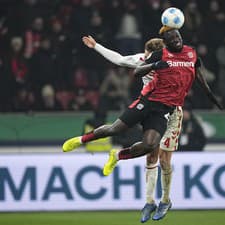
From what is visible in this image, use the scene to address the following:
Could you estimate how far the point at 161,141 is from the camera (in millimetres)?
15500

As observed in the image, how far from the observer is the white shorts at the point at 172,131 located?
15430 millimetres

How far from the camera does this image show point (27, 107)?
23625 millimetres

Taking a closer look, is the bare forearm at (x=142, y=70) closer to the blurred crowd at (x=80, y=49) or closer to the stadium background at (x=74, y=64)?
the stadium background at (x=74, y=64)

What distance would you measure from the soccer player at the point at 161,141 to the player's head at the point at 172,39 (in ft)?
1.02

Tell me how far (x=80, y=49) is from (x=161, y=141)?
892 cm

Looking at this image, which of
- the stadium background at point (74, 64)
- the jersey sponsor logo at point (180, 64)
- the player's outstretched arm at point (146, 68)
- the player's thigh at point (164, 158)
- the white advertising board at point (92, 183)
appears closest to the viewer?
the player's outstretched arm at point (146, 68)

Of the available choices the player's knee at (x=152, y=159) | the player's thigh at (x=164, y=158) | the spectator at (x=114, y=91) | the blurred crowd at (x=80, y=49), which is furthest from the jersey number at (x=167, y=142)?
the spectator at (x=114, y=91)

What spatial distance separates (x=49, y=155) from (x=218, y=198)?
9.07ft

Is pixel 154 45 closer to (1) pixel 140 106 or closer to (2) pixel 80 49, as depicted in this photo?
(1) pixel 140 106

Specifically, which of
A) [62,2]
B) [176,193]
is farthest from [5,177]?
[62,2]

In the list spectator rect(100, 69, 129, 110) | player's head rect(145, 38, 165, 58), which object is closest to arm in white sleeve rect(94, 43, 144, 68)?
player's head rect(145, 38, 165, 58)

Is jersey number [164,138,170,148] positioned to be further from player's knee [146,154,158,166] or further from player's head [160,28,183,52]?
player's head [160,28,183,52]

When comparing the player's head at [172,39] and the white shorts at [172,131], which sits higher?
the player's head at [172,39]

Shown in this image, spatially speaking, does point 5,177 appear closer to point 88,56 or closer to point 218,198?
point 218,198
